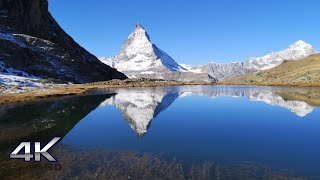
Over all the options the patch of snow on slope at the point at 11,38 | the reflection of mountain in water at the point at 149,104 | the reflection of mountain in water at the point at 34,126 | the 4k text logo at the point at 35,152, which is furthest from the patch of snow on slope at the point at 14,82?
the 4k text logo at the point at 35,152

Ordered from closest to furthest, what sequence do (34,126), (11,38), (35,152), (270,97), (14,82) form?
(35,152) → (34,126) → (270,97) → (14,82) → (11,38)

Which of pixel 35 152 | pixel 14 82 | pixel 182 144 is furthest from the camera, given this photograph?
pixel 14 82

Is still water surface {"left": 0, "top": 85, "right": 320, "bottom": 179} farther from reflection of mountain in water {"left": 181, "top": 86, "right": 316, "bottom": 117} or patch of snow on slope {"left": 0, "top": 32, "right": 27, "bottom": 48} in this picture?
patch of snow on slope {"left": 0, "top": 32, "right": 27, "bottom": 48}

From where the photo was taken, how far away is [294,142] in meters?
33.6

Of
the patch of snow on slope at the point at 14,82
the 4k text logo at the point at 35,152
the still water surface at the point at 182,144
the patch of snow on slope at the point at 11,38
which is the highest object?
the patch of snow on slope at the point at 11,38

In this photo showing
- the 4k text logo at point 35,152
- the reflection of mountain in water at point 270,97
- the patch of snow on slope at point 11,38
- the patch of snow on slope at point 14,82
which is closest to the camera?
the 4k text logo at point 35,152

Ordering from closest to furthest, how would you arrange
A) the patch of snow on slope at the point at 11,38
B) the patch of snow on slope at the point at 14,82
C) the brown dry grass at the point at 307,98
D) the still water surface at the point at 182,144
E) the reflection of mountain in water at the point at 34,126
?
the still water surface at the point at 182,144, the reflection of mountain in water at the point at 34,126, the brown dry grass at the point at 307,98, the patch of snow on slope at the point at 14,82, the patch of snow on slope at the point at 11,38

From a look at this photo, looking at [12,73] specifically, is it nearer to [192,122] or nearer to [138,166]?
[192,122]

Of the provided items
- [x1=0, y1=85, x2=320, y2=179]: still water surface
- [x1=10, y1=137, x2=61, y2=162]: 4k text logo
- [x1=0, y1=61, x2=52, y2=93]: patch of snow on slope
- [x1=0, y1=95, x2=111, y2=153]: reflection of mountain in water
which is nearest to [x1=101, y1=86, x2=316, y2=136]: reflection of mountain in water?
[x1=0, y1=85, x2=320, y2=179]: still water surface

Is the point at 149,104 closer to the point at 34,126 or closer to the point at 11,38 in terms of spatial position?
the point at 34,126

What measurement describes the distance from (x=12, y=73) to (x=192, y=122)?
13235 centimetres

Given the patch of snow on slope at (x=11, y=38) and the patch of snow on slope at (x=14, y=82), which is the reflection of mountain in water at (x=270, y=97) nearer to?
the patch of snow on slope at (x=14, y=82)

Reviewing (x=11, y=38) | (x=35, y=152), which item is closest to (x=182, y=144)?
(x=35, y=152)

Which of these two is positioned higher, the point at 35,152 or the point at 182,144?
the point at 182,144
